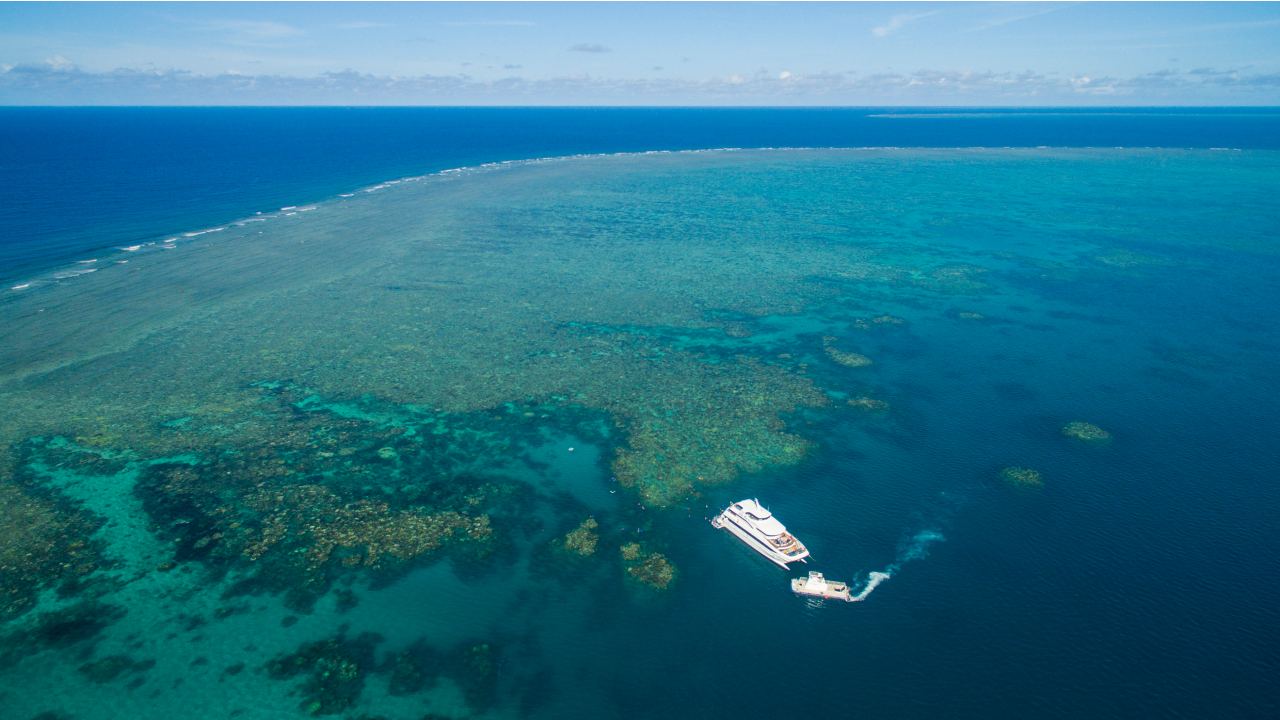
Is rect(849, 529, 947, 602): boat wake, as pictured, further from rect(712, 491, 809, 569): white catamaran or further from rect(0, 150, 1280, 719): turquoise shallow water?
rect(712, 491, 809, 569): white catamaran

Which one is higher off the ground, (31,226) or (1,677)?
(31,226)

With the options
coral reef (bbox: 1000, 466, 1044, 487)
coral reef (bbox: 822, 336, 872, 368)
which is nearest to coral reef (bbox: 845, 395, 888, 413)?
coral reef (bbox: 822, 336, 872, 368)

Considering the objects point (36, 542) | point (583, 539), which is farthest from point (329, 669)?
point (36, 542)

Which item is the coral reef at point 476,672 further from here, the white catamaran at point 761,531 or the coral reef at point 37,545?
the coral reef at point 37,545

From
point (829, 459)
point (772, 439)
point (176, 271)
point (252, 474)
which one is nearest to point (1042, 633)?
point (829, 459)

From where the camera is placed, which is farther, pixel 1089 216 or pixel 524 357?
pixel 1089 216

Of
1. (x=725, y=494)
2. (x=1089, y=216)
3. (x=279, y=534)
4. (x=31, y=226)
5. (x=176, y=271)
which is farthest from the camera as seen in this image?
(x=1089, y=216)

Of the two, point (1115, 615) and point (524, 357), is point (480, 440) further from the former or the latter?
point (1115, 615)
